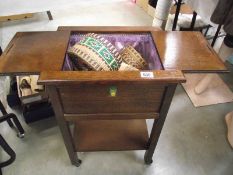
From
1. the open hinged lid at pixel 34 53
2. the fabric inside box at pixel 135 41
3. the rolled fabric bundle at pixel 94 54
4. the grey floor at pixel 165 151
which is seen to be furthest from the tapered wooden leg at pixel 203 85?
the open hinged lid at pixel 34 53

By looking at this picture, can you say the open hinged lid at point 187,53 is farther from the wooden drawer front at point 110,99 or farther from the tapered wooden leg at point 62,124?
the tapered wooden leg at point 62,124

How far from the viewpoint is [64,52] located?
2.66 feet

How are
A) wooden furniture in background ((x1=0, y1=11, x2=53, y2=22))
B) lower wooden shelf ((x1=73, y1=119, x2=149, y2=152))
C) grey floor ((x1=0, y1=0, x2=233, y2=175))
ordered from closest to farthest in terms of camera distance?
1. lower wooden shelf ((x1=73, y1=119, x2=149, y2=152))
2. grey floor ((x1=0, y1=0, x2=233, y2=175))
3. wooden furniture in background ((x1=0, y1=11, x2=53, y2=22))

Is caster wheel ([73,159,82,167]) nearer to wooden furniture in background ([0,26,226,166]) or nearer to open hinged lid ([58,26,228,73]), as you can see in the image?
wooden furniture in background ([0,26,226,166])

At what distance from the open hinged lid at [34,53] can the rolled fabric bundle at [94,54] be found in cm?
6

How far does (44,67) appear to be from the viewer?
28.6 inches

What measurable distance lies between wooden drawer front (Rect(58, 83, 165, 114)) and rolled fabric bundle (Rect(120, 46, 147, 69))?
176 millimetres

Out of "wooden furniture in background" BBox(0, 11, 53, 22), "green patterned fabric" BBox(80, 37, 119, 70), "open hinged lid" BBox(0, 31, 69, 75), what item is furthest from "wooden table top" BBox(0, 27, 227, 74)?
"wooden furniture in background" BBox(0, 11, 53, 22)

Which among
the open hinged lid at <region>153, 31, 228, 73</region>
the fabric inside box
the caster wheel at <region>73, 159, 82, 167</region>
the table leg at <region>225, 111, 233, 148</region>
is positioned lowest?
the caster wheel at <region>73, 159, 82, 167</region>

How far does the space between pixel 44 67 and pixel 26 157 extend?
80 centimetres

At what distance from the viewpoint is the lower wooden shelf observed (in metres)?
1.11

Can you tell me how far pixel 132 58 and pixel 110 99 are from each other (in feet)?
0.77

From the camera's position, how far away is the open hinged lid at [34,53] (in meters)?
0.72

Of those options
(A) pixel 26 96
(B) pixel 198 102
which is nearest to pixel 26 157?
(A) pixel 26 96
